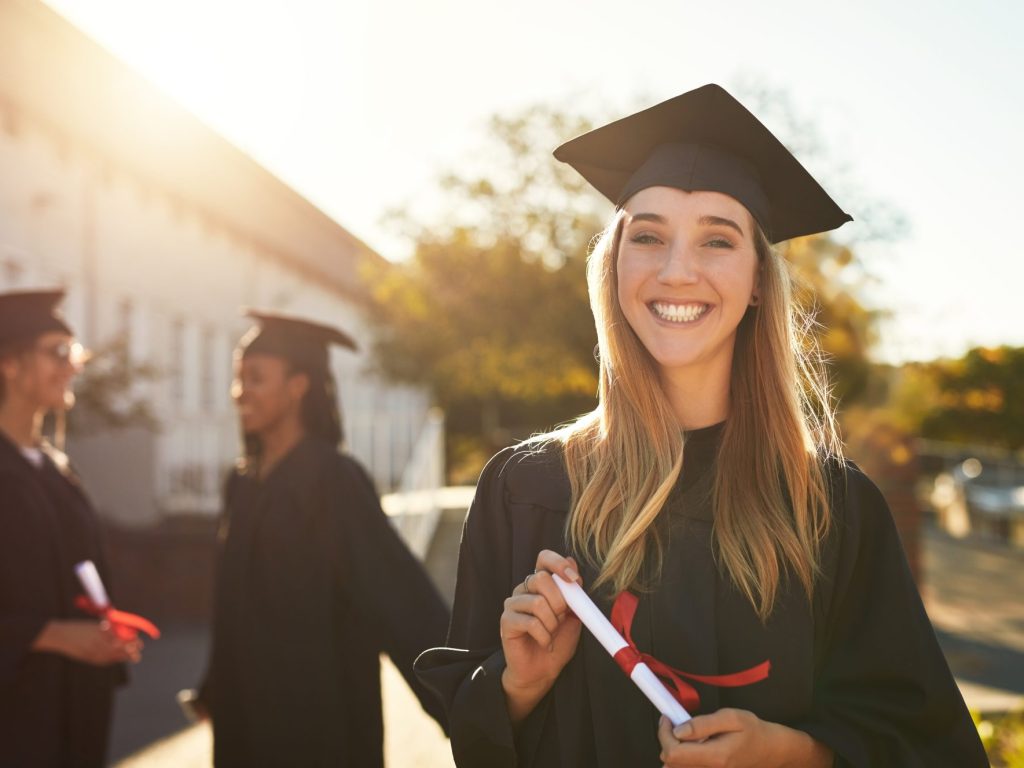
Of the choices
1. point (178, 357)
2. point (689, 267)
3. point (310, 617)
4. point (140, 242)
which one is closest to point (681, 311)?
point (689, 267)

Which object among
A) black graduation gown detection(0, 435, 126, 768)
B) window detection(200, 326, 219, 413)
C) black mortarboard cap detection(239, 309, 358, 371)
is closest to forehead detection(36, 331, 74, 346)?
black graduation gown detection(0, 435, 126, 768)

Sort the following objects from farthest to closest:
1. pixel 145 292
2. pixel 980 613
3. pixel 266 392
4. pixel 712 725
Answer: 1. pixel 145 292
2. pixel 980 613
3. pixel 266 392
4. pixel 712 725

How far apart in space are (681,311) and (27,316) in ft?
10.6

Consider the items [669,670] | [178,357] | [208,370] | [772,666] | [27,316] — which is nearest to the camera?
[669,670]

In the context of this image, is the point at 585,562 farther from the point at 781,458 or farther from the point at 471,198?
the point at 471,198

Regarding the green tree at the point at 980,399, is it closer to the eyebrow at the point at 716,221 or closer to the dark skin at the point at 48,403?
the dark skin at the point at 48,403

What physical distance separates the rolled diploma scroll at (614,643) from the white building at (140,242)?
11.8m

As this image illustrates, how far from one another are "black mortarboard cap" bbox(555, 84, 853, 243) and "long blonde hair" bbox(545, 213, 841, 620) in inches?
4.7

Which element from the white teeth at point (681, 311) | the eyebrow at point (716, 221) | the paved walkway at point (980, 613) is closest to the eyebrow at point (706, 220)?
the eyebrow at point (716, 221)

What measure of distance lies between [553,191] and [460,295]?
252cm

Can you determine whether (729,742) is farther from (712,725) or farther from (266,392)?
(266,392)

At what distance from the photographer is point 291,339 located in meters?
4.68

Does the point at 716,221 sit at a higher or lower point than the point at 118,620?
higher

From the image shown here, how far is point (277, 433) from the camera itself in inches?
177
